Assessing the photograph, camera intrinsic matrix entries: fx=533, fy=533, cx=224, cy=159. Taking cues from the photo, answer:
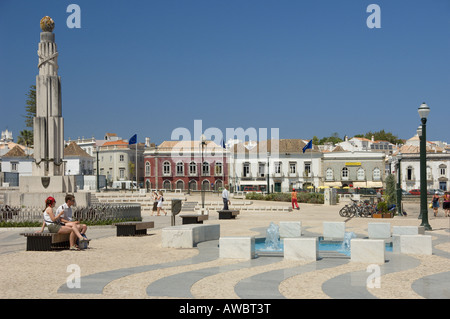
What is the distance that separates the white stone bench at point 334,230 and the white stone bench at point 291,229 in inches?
34.0

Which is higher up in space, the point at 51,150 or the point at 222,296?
the point at 51,150

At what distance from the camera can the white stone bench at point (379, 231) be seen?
17281mm

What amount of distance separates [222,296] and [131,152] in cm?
8776

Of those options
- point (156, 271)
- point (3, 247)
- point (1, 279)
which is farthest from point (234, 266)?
point (3, 247)

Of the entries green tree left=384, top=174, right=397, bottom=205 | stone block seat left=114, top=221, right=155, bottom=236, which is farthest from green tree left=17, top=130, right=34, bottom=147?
stone block seat left=114, top=221, right=155, bottom=236

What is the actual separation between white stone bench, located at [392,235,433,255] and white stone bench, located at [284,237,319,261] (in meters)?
2.74

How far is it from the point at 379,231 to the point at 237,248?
7132 mm

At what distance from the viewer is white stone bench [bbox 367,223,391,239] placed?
56.7ft

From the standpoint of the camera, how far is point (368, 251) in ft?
37.8

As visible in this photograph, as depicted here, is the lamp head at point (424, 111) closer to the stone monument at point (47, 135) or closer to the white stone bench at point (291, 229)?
the white stone bench at point (291, 229)

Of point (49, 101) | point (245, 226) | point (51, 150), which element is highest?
point (49, 101)

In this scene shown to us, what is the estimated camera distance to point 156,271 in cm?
1021
